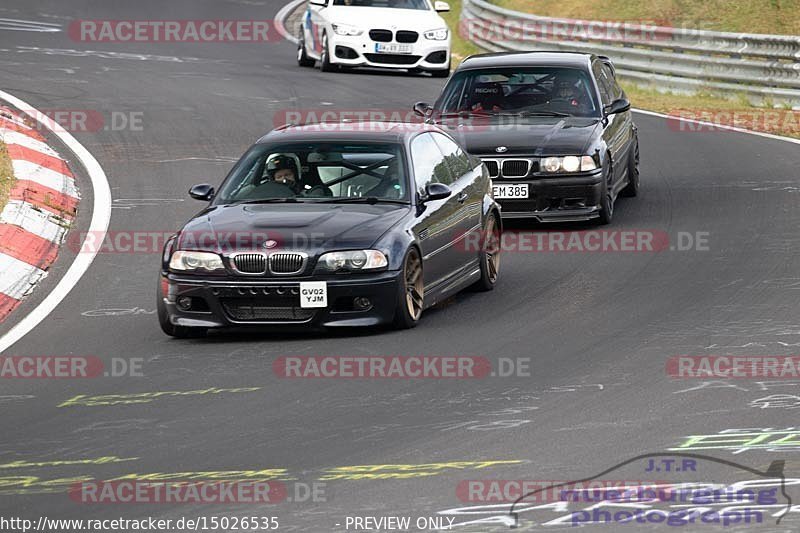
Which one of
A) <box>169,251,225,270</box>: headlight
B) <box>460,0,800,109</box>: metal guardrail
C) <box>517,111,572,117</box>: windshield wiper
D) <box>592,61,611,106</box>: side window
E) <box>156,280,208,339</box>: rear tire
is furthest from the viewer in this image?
<box>460,0,800,109</box>: metal guardrail

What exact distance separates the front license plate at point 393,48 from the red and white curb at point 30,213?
9.66m

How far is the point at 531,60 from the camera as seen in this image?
1680 centimetres

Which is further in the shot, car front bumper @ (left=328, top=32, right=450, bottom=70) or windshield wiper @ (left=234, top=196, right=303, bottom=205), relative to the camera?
car front bumper @ (left=328, top=32, right=450, bottom=70)

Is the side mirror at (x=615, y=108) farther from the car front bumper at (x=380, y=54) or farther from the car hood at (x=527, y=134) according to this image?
the car front bumper at (x=380, y=54)

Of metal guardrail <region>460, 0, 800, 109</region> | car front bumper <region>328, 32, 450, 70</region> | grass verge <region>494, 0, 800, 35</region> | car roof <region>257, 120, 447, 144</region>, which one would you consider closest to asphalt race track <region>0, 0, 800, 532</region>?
car roof <region>257, 120, 447, 144</region>

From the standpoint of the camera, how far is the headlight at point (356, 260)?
10625 millimetres

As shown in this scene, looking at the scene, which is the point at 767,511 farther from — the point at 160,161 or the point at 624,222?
the point at 160,161

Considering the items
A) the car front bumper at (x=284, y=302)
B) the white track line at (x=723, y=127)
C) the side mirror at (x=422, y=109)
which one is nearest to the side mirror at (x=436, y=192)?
the car front bumper at (x=284, y=302)

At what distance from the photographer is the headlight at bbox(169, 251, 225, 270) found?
1070 cm

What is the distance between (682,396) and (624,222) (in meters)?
6.99

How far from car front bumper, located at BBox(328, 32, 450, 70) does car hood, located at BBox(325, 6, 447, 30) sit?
25cm

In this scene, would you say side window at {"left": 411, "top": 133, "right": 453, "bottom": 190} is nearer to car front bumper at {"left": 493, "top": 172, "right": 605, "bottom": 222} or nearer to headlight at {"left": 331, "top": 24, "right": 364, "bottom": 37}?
car front bumper at {"left": 493, "top": 172, "right": 605, "bottom": 222}

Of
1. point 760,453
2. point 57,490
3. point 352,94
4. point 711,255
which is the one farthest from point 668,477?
point 352,94

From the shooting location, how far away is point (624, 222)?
15.7 meters
